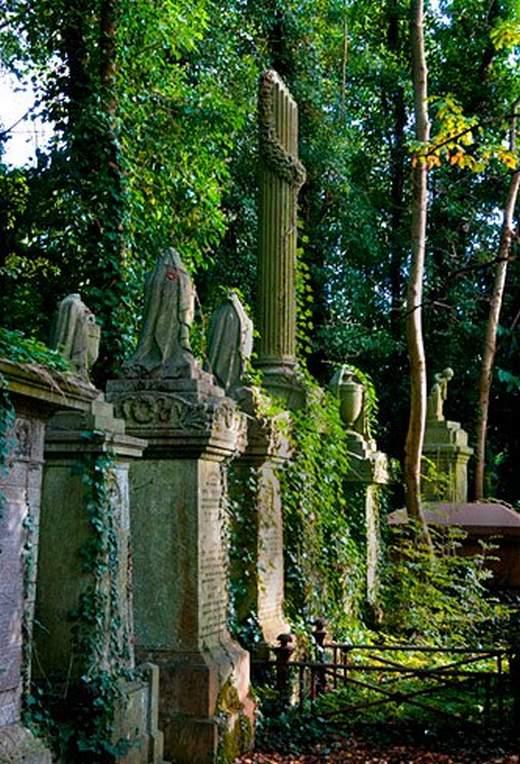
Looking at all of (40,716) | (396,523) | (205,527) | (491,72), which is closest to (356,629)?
(396,523)

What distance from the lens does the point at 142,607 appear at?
7.58 m

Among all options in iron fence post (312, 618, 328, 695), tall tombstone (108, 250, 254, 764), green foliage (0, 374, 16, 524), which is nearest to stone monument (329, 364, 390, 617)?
iron fence post (312, 618, 328, 695)

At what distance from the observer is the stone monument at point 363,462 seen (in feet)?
45.5

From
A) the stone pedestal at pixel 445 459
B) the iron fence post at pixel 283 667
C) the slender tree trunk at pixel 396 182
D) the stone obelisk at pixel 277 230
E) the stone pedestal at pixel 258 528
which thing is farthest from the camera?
the slender tree trunk at pixel 396 182

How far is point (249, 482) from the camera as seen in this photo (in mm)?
9461

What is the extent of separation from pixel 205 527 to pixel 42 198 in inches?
367

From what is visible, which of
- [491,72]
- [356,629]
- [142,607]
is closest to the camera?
[142,607]

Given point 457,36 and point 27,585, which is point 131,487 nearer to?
Result: point 27,585

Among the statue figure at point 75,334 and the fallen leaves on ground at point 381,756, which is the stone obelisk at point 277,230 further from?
the fallen leaves on ground at point 381,756

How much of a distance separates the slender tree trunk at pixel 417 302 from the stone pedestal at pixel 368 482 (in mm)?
665

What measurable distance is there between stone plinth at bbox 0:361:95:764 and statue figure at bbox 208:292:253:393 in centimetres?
433

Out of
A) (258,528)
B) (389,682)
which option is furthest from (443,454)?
(258,528)

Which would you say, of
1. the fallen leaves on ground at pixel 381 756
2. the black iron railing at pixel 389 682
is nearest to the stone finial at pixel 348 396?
the black iron railing at pixel 389 682

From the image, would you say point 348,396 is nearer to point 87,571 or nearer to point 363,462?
point 363,462
